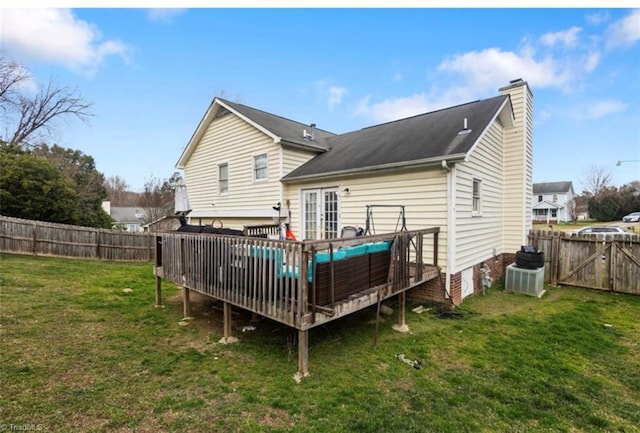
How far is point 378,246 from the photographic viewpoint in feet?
16.3

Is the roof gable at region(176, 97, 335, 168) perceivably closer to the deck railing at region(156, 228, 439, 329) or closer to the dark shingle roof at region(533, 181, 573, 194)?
the deck railing at region(156, 228, 439, 329)

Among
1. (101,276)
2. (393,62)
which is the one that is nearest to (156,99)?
(101,276)

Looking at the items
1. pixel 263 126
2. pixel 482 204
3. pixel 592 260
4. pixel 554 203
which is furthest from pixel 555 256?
pixel 554 203

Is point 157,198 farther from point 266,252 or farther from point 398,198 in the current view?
point 266,252

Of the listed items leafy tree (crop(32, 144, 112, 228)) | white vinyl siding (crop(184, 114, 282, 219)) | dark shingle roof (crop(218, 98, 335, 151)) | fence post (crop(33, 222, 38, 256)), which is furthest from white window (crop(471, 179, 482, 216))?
leafy tree (crop(32, 144, 112, 228))

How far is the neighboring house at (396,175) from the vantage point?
6.82 meters

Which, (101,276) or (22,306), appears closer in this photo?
(22,306)

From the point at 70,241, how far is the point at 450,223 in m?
13.6

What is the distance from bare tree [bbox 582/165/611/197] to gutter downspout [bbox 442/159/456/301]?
165 ft

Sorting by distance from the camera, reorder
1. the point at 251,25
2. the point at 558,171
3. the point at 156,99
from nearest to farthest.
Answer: the point at 251,25 → the point at 156,99 → the point at 558,171

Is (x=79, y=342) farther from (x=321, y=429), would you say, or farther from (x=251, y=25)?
(x=251, y=25)

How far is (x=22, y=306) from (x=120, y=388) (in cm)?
423

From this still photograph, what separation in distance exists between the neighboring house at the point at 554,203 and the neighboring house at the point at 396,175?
44.2 meters

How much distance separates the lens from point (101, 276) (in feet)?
29.2
